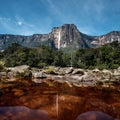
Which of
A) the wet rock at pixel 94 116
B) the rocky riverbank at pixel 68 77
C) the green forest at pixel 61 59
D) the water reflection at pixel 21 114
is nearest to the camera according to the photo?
the water reflection at pixel 21 114

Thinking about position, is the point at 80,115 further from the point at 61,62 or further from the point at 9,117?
the point at 61,62

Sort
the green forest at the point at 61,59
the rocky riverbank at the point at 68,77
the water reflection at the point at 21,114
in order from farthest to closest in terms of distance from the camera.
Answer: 1. the green forest at the point at 61,59
2. the rocky riverbank at the point at 68,77
3. the water reflection at the point at 21,114

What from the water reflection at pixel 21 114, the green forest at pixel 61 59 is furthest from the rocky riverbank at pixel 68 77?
the green forest at pixel 61 59

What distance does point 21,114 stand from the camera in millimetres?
5648

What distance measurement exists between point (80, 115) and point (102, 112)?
3.39ft

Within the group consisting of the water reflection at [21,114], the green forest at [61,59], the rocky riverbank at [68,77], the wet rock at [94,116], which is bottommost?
the wet rock at [94,116]

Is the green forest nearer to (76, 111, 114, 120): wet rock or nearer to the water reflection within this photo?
the water reflection

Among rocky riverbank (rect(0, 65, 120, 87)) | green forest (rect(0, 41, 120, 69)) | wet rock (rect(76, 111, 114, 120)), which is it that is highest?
green forest (rect(0, 41, 120, 69))

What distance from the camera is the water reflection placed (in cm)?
529

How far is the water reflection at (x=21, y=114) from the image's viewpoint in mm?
5290

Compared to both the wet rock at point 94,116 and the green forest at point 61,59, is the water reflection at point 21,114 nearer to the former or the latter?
the wet rock at point 94,116

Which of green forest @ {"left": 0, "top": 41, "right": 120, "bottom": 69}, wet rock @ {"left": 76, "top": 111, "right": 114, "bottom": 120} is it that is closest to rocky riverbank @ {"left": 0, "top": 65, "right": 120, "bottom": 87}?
wet rock @ {"left": 76, "top": 111, "right": 114, "bottom": 120}

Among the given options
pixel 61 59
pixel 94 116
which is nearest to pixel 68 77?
pixel 94 116

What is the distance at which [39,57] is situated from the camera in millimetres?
58312
